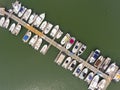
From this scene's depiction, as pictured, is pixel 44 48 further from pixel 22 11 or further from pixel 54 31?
pixel 22 11

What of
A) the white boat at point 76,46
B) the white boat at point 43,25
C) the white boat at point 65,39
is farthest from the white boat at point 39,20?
the white boat at point 76,46

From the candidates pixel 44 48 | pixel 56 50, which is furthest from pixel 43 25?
pixel 56 50

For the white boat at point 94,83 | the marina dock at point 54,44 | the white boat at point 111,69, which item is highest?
the white boat at point 111,69

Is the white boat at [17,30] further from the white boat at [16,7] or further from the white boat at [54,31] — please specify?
the white boat at [54,31]

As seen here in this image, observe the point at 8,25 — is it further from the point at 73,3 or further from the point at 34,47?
the point at 73,3

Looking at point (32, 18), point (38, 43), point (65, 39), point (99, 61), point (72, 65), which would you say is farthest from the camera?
point (32, 18)

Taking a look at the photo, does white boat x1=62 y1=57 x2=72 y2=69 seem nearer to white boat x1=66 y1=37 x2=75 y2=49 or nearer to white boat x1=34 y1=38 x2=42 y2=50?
white boat x1=66 y1=37 x2=75 y2=49

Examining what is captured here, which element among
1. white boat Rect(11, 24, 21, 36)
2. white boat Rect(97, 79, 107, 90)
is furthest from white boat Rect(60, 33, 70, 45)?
white boat Rect(97, 79, 107, 90)

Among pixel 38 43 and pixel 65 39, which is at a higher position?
pixel 65 39
